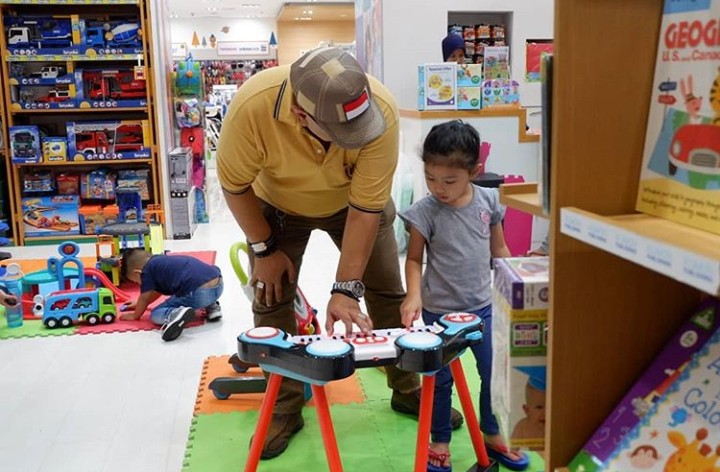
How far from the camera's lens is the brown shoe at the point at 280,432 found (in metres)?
2.40

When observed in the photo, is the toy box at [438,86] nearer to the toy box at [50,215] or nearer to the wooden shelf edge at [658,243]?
the toy box at [50,215]

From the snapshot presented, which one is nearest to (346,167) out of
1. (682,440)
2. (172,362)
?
(682,440)

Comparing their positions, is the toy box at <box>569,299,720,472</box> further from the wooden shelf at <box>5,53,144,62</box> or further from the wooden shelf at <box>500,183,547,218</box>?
the wooden shelf at <box>5,53,144,62</box>

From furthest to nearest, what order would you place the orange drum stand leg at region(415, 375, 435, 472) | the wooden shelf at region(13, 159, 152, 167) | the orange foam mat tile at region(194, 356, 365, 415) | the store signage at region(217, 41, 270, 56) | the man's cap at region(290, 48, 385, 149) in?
the store signage at region(217, 41, 270, 56) → the wooden shelf at region(13, 159, 152, 167) → the orange foam mat tile at region(194, 356, 365, 415) → the orange drum stand leg at region(415, 375, 435, 472) → the man's cap at region(290, 48, 385, 149)

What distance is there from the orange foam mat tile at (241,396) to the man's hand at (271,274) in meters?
0.57

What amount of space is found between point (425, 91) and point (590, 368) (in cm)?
376

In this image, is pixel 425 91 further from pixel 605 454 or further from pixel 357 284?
pixel 605 454

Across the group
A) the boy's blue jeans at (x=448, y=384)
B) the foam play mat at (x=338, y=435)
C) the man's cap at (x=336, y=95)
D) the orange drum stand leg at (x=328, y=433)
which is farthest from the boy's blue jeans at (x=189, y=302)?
the man's cap at (x=336, y=95)

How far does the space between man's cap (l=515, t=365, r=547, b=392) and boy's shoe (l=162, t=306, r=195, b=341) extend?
2694 mm

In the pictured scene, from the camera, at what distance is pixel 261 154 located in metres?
2.12

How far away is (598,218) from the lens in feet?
2.98

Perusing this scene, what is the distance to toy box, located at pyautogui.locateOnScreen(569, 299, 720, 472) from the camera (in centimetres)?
107

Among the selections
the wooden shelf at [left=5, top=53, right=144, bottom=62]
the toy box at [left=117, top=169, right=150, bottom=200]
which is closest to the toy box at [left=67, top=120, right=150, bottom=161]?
the toy box at [left=117, top=169, right=150, bottom=200]

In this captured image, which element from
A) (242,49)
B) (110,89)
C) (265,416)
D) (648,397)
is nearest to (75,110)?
(110,89)
